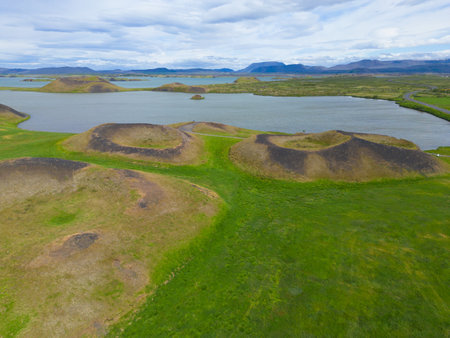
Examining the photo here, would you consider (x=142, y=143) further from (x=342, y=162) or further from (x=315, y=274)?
(x=315, y=274)

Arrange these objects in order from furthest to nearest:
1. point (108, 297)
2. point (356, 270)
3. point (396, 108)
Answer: point (396, 108)
point (356, 270)
point (108, 297)

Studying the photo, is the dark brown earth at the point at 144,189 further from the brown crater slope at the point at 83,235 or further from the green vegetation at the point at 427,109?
the green vegetation at the point at 427,109

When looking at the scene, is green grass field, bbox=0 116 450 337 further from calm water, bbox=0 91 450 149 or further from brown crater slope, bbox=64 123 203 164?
calm water, bbox=0 91 450 149

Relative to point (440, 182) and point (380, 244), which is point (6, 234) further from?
point (440, 182)

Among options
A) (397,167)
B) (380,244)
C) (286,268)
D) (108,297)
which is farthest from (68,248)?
(397,167)

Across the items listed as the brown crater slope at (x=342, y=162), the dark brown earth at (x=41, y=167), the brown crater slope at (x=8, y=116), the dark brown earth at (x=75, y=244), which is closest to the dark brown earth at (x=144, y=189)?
the dark brown earth at (x=75, y=244)
